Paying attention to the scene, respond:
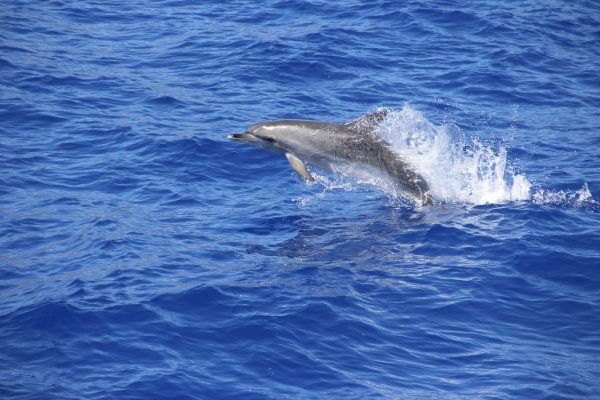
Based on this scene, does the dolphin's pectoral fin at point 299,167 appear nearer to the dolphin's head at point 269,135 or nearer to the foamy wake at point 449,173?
the dolphin's head at point 269,135

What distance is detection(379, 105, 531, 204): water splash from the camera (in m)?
16.1

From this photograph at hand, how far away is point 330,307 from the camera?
12.0m

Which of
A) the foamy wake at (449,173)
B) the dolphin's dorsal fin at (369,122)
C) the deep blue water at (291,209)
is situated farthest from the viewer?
the foamy wake at (449,173)

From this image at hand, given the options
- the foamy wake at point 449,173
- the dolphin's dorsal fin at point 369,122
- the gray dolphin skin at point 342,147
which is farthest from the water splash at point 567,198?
the dolphin's dorsal fin at point 369,122

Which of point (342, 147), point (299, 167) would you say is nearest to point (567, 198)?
point (342, 147)

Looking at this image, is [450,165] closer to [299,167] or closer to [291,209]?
[299,167]

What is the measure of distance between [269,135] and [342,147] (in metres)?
1.39

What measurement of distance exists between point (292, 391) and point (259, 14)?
703 inches

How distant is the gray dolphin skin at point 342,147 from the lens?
1566 centimetres

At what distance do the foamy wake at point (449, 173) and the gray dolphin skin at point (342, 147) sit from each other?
0.23 metres

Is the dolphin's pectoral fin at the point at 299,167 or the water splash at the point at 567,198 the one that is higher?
the dolphin's pectoral fin at the point at 299,167

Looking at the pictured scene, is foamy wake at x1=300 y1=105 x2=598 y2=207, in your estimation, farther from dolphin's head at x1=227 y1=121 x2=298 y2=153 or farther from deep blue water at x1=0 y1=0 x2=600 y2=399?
dolphin's head at x1=227 y1=121 x2=298 y2=153

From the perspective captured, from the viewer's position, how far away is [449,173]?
Answer: 1647 cm

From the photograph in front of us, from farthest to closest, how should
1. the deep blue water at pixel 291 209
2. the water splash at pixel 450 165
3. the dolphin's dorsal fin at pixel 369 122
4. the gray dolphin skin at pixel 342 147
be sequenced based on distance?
1. the water splash at pixel 450 165
2. the gray dolphin skin at pixel 342 147
3. the dolphin's dorsal fin at pixel 369 122
4. the deep blue water at pixel 291 209
